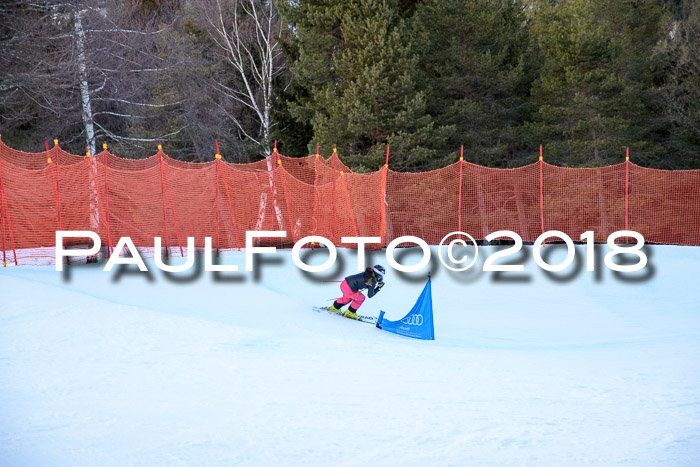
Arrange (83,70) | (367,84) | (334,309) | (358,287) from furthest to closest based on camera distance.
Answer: (367,84) → (83,70) → (334,309) → (358,287)

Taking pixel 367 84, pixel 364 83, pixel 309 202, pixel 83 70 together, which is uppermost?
pixel 364 83

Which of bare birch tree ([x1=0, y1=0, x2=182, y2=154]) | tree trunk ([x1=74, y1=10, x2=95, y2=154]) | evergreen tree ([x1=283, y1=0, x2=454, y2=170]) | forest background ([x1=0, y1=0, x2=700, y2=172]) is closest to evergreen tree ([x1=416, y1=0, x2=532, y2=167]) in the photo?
forest background ([x1=0, y1=0, x2=700, y2=172])

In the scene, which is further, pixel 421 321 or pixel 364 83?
pixel 364 83

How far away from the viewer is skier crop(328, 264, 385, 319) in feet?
36.9

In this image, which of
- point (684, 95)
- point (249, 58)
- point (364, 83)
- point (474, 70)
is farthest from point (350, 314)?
point (684, 95)

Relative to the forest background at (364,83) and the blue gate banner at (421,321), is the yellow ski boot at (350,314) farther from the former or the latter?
the forest background at (364,83)

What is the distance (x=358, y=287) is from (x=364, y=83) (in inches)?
595

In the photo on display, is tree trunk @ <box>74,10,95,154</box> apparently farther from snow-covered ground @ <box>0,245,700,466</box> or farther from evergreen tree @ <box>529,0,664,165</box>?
evergreen tree @ <box>529,0,664,165</box>

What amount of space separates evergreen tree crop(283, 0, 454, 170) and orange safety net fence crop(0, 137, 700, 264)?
4798 millimetres

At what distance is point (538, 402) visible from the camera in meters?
7.45

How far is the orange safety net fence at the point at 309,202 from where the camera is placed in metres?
15.5

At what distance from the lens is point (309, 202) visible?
18.7 metres

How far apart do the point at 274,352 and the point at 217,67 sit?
2391cm

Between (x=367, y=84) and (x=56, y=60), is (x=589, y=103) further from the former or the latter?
(x=56, y=60)
